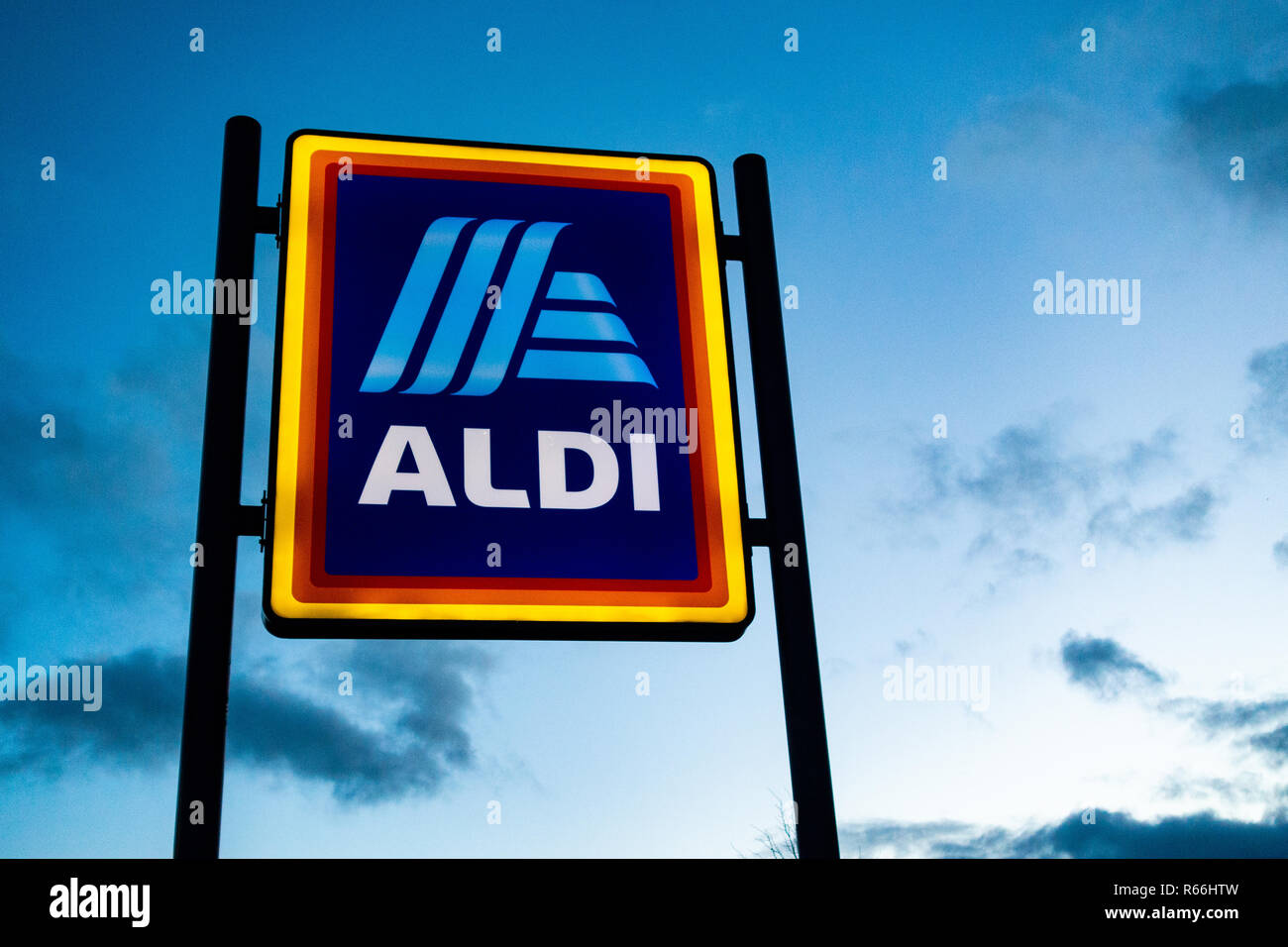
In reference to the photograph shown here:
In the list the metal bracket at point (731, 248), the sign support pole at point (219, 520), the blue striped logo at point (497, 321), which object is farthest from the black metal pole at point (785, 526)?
the sign support pole at point (219, 520)

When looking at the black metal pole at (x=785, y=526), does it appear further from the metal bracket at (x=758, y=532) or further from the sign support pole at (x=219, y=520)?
the sign support pole at (x=219, y=520)

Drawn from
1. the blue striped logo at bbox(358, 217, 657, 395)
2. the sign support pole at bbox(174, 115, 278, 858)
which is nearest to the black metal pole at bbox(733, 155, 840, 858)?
the blue striped logo at bbox(358, 217, 657, 395)

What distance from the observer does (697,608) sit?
475 cm

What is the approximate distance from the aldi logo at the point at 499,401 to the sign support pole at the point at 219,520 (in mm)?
180

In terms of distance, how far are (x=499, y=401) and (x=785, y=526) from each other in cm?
136

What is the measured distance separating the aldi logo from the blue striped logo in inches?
0.4

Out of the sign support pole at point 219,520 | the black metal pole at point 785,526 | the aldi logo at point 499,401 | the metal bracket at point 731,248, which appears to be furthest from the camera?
the metal bracket at point 731,248

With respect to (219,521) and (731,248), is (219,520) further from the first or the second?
(731,248)

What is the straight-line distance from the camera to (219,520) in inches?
168

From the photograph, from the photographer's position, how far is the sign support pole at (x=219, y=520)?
3.70 m

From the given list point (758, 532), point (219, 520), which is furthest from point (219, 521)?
point (758, 532)
